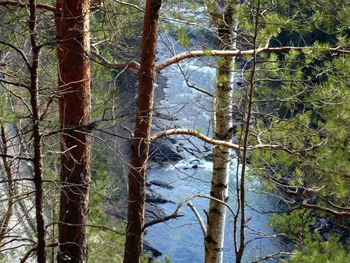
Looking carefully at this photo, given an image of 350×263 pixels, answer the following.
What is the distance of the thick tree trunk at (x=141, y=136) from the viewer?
3621mm

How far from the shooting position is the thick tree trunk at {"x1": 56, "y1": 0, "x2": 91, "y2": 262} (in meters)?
3.51

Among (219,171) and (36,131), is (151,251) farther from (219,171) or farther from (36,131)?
(36,131)

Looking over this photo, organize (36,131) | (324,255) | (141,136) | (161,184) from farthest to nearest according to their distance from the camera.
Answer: (161,184), (324,255), (141,136), (36,131)

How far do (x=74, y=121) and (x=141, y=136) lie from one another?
507 mm

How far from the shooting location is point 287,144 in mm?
4273

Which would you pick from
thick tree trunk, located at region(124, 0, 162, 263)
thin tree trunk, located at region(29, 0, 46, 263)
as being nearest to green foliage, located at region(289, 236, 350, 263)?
thick tree trunk, located at region(124, 0, 162, 263)

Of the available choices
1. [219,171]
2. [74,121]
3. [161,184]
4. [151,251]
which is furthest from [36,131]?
[161,184]

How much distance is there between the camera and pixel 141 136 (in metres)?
3.80

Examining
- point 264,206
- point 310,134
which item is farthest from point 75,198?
point 264,206

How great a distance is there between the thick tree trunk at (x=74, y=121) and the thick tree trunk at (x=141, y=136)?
361 millimetres

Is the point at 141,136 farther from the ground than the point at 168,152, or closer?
closer

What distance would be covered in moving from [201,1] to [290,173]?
1630mm

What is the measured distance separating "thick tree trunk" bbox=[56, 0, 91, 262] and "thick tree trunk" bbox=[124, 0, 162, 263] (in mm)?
361

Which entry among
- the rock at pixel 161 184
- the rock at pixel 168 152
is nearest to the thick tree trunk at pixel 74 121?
the rock at pixel 161 184
